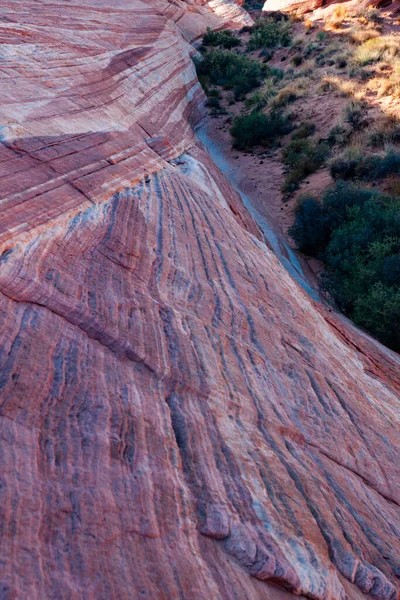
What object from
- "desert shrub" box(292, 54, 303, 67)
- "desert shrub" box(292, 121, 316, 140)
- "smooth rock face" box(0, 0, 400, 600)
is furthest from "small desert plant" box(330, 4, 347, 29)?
"smooth rock face" box(0, 0, 400, 600)

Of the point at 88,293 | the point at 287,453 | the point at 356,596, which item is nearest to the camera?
the point at 356,596

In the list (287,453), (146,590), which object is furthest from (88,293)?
(146,590)

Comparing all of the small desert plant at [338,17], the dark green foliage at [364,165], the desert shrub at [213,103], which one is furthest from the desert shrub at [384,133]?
the small desert plant at [338,17]

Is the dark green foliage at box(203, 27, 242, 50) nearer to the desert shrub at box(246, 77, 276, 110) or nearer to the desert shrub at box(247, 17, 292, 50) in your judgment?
the desert shrub at box(247, 17, 292, 50)

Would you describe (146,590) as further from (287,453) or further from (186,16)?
(186,16)

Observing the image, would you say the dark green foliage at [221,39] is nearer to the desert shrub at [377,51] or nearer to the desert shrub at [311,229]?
the desert shrub at [377,51]

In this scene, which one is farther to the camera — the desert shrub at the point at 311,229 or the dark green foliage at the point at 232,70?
the dark green foliage at the point at 232,70
